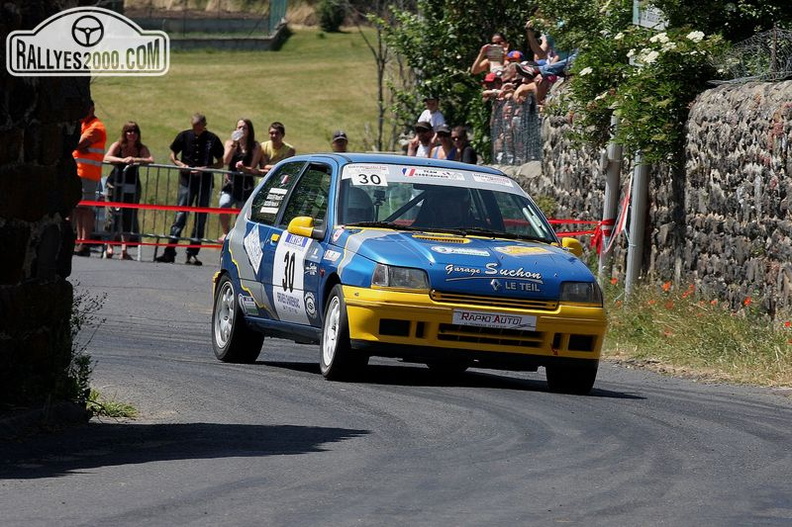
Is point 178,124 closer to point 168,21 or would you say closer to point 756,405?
point 168,21

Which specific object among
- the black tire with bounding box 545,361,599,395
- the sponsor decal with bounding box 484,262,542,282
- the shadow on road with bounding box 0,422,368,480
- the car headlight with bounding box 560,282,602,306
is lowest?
the shadow on road with bounding box 0,422,368,480

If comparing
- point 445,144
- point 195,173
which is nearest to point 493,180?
point 445,144

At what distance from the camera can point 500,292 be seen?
11852 mm

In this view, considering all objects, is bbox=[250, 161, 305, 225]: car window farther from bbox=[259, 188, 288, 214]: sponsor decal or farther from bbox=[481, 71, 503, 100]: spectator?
bbox=[481, 71, 503, 100]: spectator

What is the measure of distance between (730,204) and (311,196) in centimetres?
477

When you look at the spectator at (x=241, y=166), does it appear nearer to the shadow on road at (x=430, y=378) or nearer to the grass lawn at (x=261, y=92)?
the shadow on road at (x=430, y=378)

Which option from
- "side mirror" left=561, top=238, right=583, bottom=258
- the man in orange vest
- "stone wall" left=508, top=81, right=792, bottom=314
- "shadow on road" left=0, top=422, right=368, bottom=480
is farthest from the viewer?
the man in orange vest

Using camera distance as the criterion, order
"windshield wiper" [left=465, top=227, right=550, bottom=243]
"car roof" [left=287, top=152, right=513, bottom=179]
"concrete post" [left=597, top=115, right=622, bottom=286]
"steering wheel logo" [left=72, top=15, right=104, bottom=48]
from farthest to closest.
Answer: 1. "concrete post" [left=597, top=115, right=622, bottom=286]
2. "car roof" [left=287, top=152, right=513, bottom=179]
3. "windshield wiper" [left=465, top=227, right=550, bottom=243]
4. "steering wheel logo" [left=72, top=15, right=104, bottom=48]

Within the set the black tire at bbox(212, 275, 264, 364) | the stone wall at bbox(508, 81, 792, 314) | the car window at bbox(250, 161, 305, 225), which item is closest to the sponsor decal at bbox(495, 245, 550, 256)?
the car window at bbox(250, 161, 305, 225)

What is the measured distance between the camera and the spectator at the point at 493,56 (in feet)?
87.9

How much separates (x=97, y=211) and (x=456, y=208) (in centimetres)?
1452

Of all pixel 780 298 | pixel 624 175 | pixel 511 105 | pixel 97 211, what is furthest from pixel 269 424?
pixel 97 211

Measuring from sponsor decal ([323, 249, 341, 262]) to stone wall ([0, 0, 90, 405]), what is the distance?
3.10 m

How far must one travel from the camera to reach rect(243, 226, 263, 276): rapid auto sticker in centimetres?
1376
